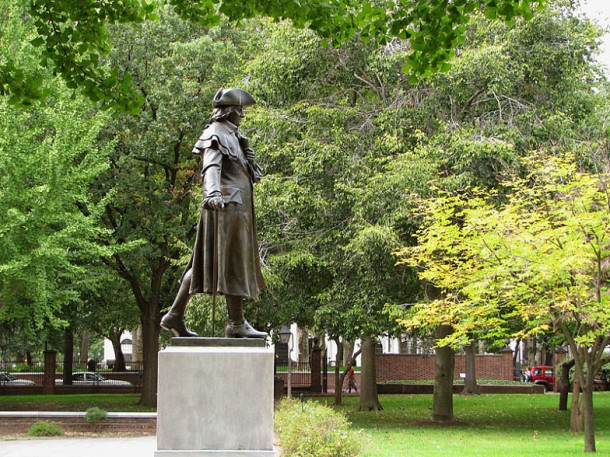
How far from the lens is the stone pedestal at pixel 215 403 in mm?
7816

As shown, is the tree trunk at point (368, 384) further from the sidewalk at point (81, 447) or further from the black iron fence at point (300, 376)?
the black iron fence at point (300, 376)

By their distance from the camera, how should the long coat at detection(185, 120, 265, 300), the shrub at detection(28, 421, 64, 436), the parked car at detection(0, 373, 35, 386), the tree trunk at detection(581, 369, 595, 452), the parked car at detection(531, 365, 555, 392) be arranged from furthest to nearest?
the parked car at detection(531, 365, 555, 392)
the parked car at detection(0, 373, 35, 386)
the shrub at detection(28, 421, 64, 436)
the tree trunk at detection(581, 369, 595, 452)
the long coat at detection(185, 120, 265, 300)

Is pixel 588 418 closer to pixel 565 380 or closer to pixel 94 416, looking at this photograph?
pixel 565 380

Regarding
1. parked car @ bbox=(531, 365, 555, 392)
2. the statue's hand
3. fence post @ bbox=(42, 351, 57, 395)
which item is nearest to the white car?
fence post @ bbox=(42, 351, 57, 395)

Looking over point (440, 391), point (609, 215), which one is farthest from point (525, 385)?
point (609, 215)

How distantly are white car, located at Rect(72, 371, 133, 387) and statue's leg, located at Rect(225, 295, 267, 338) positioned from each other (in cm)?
3452

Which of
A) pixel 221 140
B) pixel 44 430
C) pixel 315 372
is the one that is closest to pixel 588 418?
pixel 221 140

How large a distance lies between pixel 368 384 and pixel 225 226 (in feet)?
67.8

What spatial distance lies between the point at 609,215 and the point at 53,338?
112 ft

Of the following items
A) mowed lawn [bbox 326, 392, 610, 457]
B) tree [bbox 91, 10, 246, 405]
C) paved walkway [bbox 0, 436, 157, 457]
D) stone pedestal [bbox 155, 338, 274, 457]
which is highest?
tree [bbox 91, 10, 246, 405]

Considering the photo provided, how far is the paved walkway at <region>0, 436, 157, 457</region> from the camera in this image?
16.2m

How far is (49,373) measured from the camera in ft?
127

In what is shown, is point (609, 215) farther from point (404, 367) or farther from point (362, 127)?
point (404, 367)

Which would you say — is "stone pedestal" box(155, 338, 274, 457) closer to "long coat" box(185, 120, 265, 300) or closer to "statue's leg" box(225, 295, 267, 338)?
"statue's leg" box(225, 295, 267, 338)
